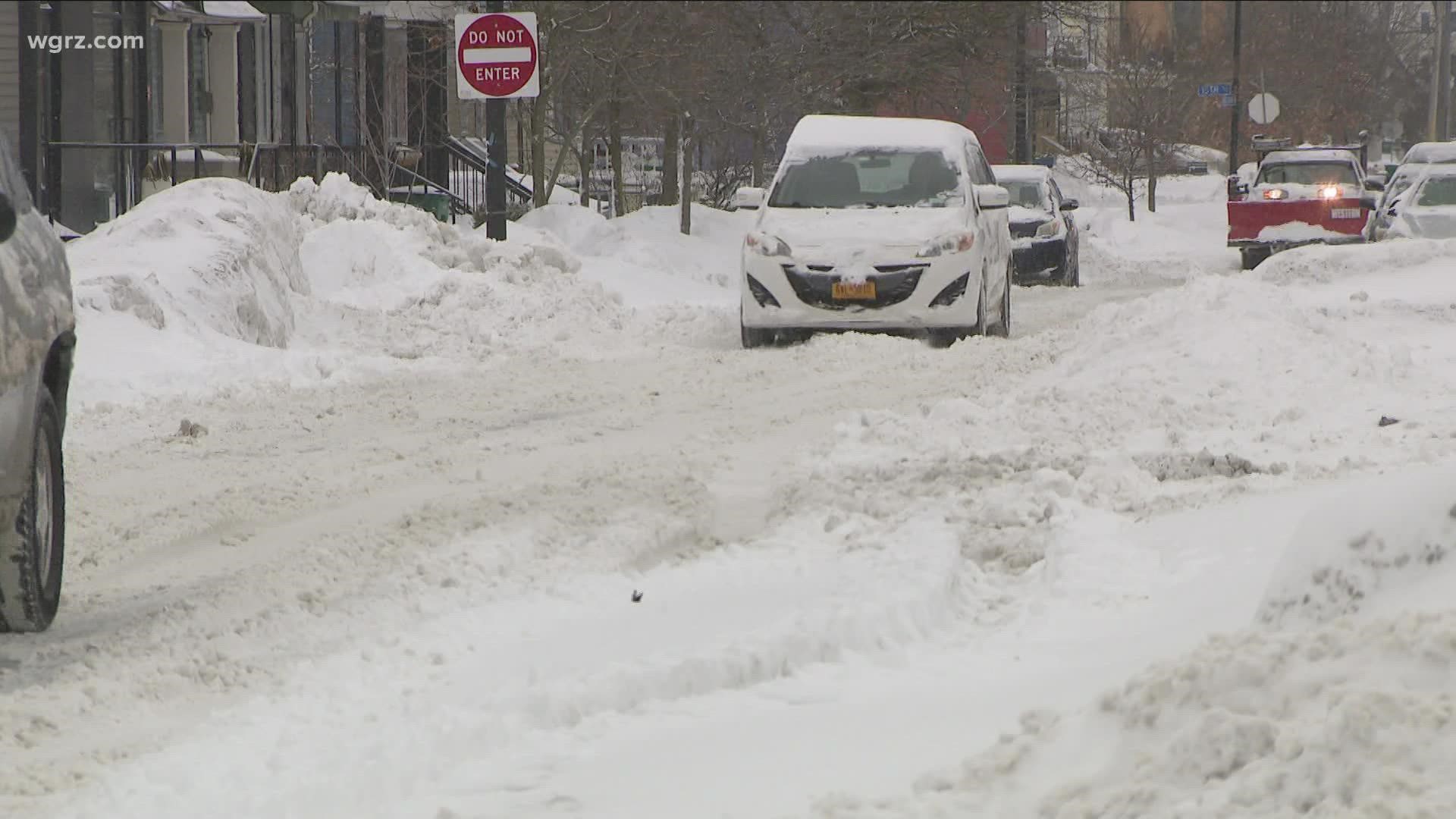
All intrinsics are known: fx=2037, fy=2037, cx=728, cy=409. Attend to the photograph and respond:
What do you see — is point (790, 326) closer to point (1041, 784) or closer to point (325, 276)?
point (325, 276)

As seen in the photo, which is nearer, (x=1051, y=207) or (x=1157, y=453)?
(x=1157, y=453)

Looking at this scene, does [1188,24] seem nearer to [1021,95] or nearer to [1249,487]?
[1021,95]

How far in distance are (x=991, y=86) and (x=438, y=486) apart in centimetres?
3020

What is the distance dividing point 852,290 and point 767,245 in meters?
0.72

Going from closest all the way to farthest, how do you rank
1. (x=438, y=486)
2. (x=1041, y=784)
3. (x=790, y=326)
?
(x=1041, y=784) → (x=438, y=486) → (x=790, y=326)

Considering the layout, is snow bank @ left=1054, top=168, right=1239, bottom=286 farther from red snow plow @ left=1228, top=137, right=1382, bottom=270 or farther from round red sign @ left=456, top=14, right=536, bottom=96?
round red sign @ left=456, top=14, right=536, bottom=96

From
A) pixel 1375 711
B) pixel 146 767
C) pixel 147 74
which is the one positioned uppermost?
pixel 147 74

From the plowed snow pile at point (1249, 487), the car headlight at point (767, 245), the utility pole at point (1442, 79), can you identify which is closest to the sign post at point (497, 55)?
the car headlight at point (767, 245)

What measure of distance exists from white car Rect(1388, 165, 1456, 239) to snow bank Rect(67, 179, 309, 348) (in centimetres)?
1280

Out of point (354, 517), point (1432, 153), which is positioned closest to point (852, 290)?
point (354, 517)

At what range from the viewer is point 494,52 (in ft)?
57.6

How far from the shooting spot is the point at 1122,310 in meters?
12.5

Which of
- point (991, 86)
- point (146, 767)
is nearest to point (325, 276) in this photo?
point (146, 767)

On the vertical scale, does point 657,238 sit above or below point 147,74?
below
